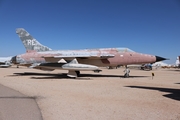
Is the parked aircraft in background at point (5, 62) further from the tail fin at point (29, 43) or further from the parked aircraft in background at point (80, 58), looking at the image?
the parked aircraft in background at point (80, 58)

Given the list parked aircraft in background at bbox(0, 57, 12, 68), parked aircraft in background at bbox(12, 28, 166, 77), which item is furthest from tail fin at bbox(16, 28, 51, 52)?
parked aircraft in background at bbox(0, 57, 12, 68)

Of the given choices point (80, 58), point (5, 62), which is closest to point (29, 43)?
point (80, 58)

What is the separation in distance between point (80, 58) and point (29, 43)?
22.0 feet

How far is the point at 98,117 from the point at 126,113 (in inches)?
37.2

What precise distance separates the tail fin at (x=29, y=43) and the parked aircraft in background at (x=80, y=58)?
758mm

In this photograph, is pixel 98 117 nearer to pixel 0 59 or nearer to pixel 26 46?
pixel 26 46

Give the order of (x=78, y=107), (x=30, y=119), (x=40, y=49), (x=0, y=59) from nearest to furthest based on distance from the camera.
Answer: (x=30, y=119) < (x=78, y=107) < (x=40, y=49) < (x=0, y=59)

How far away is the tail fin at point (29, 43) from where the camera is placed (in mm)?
20219

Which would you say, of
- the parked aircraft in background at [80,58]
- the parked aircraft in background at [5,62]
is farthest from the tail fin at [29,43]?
the parked aircraft in background at [5,62]

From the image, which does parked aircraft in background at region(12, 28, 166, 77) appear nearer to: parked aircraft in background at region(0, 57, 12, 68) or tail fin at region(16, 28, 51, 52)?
tail fin at region(16, 28, 51, 52)

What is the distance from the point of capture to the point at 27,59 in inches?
749

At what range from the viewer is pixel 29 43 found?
2038 cm

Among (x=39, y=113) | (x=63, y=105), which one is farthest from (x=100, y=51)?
(x=39, y=113)

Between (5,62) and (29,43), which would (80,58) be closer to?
(29,43)
